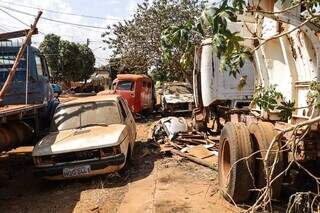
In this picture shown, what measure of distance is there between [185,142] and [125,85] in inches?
424

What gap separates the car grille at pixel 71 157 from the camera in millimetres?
8477

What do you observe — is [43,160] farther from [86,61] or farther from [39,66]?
[86,61]

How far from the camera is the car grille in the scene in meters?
8.48

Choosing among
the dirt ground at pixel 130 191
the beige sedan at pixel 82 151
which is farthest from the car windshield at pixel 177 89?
the beige sedan at pixel 82 151

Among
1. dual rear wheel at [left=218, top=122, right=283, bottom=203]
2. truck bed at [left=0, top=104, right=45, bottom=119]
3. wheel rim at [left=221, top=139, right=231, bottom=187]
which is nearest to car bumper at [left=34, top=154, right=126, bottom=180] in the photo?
truck bed at [left=0, top=104, right=45, bottom=119]

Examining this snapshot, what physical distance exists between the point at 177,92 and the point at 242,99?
10.9 metres

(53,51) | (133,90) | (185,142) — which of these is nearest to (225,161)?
(185,142)

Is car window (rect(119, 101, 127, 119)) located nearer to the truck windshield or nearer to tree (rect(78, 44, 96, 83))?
the truck windshield

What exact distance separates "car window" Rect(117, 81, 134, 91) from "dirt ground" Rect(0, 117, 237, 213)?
12073mm

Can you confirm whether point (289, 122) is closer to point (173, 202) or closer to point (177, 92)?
point (173, 202)

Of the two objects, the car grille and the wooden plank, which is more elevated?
the wooden plank

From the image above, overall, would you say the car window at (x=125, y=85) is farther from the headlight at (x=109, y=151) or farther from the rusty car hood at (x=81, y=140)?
the headlight at (x=109, y=151)

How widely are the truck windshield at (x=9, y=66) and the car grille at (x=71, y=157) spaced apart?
377cm

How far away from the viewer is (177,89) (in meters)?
24.1
